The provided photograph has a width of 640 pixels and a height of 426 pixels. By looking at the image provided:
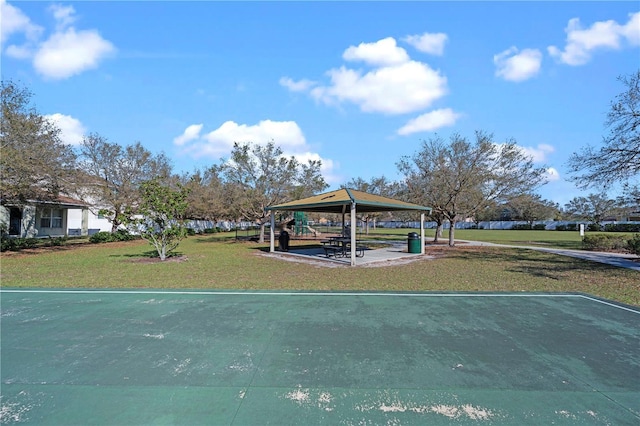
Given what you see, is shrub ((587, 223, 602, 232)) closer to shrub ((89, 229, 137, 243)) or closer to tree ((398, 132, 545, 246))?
tree ((398, 132, 545, 246))

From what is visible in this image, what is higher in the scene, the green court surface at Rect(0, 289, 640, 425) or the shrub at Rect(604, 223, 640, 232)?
the shrub at Rect(604, 223, 640, 232)

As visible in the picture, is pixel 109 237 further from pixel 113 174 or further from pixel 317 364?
pixel 317 364

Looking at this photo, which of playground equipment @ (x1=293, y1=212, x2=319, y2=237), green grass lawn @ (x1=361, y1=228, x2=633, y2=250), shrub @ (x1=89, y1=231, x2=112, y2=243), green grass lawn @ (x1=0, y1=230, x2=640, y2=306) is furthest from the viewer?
playground equipment @ (x1=293, y1=212, x2=319, y2=237)

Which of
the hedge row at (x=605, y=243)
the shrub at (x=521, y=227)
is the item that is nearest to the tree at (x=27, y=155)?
the hedge row at (x=605, y=243)

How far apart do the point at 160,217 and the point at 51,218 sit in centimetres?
1824

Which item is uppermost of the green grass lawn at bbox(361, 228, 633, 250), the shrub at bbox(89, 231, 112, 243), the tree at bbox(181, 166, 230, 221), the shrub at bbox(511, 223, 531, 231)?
the tree at bbox(181, 166, 230, 221)

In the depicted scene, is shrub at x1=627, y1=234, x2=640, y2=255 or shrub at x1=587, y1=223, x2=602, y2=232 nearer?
shrub at x1=627, y1=234, x2=640, y2=255

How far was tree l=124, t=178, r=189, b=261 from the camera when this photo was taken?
1268 centimetres

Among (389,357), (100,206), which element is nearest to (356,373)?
(389,357)

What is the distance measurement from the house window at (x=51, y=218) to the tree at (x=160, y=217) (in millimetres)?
16321

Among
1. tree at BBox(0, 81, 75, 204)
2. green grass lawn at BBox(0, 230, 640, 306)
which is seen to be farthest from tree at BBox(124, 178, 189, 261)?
tree at BBox(0, 81, 75, 204)

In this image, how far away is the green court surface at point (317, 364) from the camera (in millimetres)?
2562

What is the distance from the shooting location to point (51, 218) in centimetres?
2453

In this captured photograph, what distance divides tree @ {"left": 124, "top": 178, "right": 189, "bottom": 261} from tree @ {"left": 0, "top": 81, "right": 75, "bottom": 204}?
4145 mm
